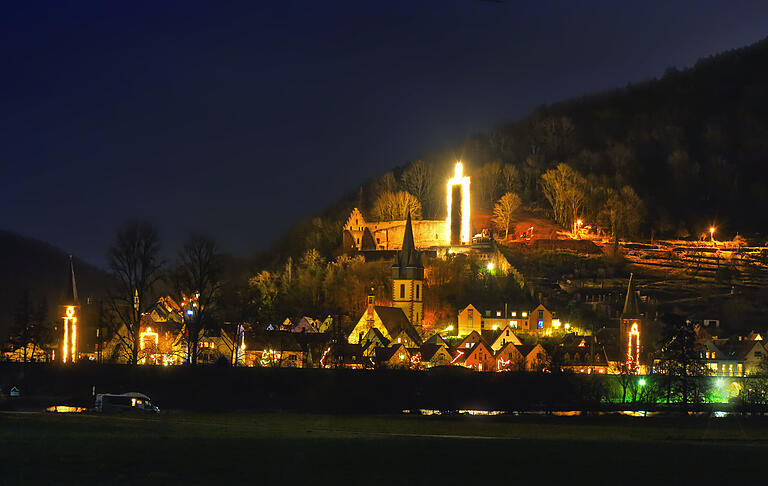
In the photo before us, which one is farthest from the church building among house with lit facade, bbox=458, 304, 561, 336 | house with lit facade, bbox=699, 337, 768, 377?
house with lit facade, bbox=699, 337, 768, 377

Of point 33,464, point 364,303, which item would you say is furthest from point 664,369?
point 33,464

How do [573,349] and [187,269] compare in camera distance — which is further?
[573,349]

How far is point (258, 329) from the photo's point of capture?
89938 millimetres

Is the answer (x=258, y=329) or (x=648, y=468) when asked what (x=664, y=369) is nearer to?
(x=258, y=329)

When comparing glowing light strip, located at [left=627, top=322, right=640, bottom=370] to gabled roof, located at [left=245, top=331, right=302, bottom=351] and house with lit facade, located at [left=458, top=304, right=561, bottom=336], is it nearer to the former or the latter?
house with lit facade, located at [left=458, top=304, right=561, bottom=336]

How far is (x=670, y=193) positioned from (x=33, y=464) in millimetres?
140826

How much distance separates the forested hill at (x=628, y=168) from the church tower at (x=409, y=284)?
2479 cm

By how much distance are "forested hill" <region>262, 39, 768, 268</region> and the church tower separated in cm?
2479

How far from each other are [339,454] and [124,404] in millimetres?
21962

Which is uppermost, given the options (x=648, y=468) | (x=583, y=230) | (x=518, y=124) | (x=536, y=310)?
(x=518, y=124)

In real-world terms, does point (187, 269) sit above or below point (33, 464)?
above

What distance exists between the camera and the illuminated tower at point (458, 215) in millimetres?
125562

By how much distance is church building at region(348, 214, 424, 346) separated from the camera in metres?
95.4

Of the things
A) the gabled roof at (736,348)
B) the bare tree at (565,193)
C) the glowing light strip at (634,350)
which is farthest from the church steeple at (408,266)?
the gabled roof at (736,348)
